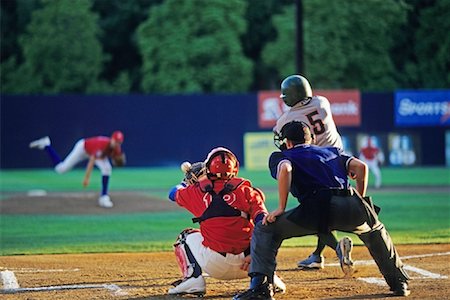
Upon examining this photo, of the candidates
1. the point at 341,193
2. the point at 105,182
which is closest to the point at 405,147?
the point at 105,182

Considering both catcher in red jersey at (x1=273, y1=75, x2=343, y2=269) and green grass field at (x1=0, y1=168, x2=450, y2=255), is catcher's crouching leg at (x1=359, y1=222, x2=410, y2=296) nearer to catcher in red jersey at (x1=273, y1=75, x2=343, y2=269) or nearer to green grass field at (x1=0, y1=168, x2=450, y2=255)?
catcher in red jersey at (x1=273, y1=75, x2=343, y2=269)

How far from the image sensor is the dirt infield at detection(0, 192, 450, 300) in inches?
306

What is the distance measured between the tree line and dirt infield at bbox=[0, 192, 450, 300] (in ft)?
71.2

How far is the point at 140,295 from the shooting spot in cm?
773

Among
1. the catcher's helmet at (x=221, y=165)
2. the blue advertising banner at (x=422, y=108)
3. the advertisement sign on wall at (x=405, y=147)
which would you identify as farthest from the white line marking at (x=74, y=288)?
the blue advertising banner at (x=422, y=108)

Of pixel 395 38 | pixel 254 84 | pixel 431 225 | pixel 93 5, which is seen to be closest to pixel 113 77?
pixel 93 5

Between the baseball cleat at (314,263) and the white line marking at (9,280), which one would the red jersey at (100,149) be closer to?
the white line marking at (9,280)

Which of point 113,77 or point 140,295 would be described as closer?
point 140,295

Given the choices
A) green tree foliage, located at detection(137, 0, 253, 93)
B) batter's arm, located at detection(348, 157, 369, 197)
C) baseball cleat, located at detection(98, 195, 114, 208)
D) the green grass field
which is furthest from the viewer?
green tree foliage, located at detection(137, 0, 253, 93)

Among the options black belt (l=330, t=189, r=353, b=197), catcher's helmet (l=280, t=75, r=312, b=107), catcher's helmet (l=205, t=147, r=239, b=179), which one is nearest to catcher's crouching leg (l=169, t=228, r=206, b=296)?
catcher's helmet (l=205, t=147, r=239, b=179)

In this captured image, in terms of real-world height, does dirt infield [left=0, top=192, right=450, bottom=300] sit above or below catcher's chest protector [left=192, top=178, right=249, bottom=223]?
below

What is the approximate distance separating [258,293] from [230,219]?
66cm

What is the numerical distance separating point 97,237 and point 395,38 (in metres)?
20.0

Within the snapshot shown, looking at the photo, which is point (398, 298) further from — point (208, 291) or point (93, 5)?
point (93, 5)
